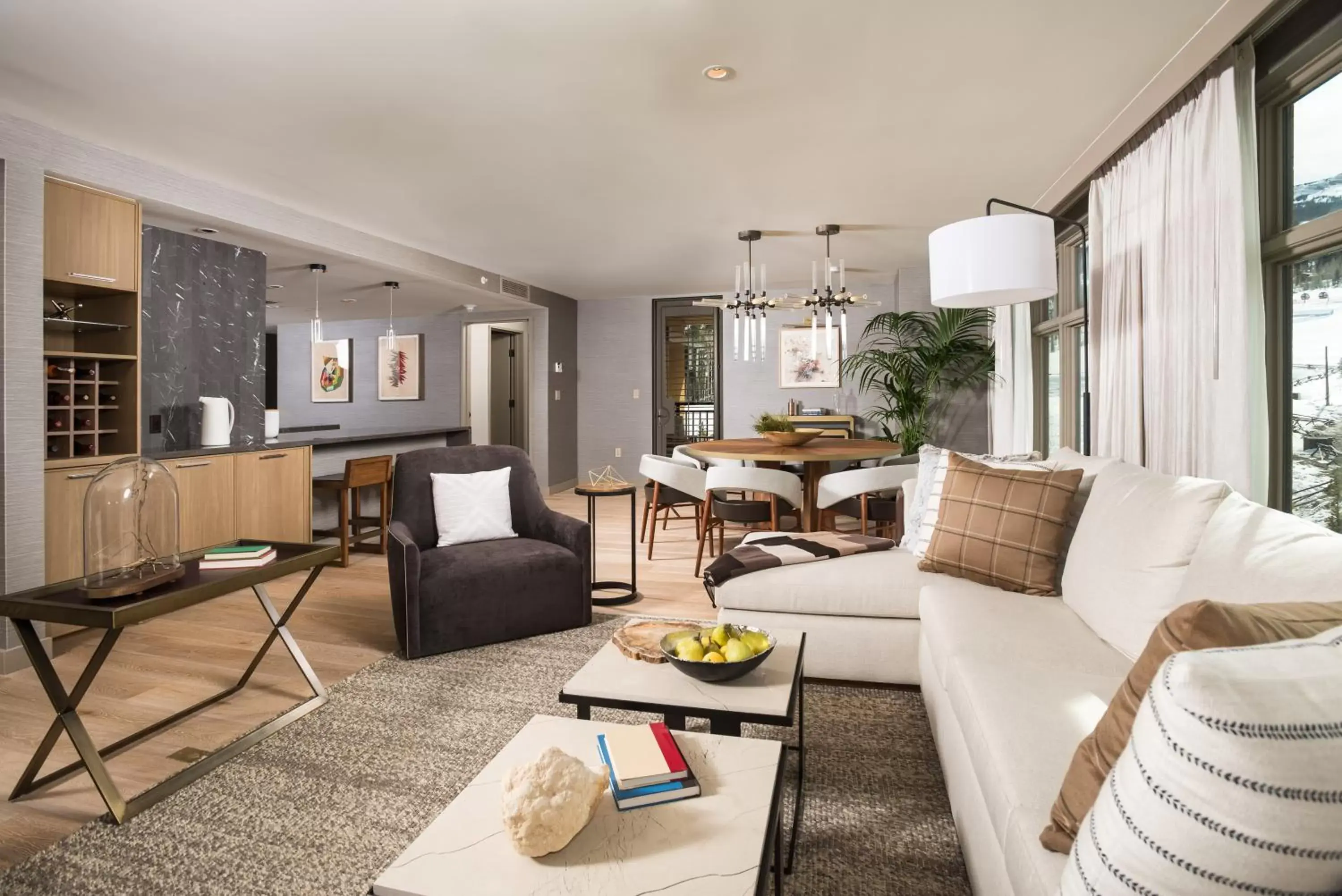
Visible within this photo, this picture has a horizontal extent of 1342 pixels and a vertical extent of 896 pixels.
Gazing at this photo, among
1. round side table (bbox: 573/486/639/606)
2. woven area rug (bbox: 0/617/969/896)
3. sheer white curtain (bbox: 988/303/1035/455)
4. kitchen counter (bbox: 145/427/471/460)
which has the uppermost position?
sheer white curtain (bbox: 988/303/1035/455)

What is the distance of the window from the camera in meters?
4.88

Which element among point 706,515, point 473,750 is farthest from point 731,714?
point 706,515

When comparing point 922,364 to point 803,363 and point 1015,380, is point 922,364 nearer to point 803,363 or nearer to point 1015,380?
point 1015,380

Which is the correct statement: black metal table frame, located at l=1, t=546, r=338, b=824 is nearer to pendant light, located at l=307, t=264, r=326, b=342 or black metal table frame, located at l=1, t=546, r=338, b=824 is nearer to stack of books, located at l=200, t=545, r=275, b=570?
stack of books, located at l=200, t=545, r=275, b=570

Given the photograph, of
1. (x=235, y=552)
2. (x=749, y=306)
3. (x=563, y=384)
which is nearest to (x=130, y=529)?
(x=235, y=552)

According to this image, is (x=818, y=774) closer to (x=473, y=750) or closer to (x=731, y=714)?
(x=731, y=714)

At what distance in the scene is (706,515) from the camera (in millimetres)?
4691

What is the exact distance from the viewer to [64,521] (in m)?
3.46

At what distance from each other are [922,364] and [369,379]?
22.0ft

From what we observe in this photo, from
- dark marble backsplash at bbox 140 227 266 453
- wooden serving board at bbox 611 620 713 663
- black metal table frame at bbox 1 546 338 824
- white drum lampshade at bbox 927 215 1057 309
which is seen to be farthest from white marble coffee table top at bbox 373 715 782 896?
dark marble backsplash at bbox 140 227 266 453

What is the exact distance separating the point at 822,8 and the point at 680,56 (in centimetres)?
57

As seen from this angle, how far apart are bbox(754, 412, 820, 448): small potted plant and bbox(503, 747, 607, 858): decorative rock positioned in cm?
398

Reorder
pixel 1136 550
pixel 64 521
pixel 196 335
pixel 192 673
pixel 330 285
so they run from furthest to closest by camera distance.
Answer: pixel 330 285
pixel 196 335
pixel 64 521
pixel 192 673
pixel 1136 550

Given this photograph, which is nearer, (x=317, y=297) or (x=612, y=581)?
(x=612, y=581)
